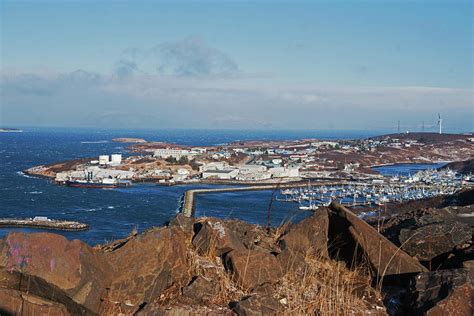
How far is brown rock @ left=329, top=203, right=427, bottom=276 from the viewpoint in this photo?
14.8ft

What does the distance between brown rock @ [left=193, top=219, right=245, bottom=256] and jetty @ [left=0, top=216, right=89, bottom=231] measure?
29.7 metres

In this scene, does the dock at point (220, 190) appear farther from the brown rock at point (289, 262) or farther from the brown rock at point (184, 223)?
the brown rock at point (289, 262)

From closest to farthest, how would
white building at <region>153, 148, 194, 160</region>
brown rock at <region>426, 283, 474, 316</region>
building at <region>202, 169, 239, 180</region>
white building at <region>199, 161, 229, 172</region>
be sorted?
brown rock at <region>426, 283, 474, 316</region> < building at <region>202, 169, 239, 180</region> < white building at <region>199, 161, 229, 172</region> < white building at <region>153, 148, 194, 160</region>

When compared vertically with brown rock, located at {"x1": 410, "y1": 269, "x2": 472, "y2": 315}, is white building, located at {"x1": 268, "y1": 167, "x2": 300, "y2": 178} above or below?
below

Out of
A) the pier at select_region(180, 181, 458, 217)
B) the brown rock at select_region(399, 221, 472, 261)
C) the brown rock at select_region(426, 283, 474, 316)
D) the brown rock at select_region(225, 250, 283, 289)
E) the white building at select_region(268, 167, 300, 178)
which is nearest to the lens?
the brown rock at select_region(426, 283, 474, 316)

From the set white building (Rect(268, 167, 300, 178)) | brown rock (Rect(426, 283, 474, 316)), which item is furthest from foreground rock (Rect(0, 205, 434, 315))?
white building (Rect(268, 167, 300, 178))

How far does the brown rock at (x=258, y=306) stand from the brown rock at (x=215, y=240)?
2.99 ft

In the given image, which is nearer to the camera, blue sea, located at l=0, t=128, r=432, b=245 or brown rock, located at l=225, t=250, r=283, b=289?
brown rock, located at l=225, t=250, r=283, b=289

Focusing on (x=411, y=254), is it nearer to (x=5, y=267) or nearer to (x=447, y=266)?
(x=447, y=266)

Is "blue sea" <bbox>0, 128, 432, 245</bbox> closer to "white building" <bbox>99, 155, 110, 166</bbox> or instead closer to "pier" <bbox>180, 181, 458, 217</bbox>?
"pier" <bbox>180, 181, 458, 217</bbox>

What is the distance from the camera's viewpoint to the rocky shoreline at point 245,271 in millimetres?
3342

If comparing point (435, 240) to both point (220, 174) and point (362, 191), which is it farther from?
point (220, 174)

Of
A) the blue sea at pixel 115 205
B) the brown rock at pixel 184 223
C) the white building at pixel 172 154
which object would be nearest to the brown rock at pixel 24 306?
the brown rock at pixel 184 223

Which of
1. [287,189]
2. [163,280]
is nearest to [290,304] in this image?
[163,280]
